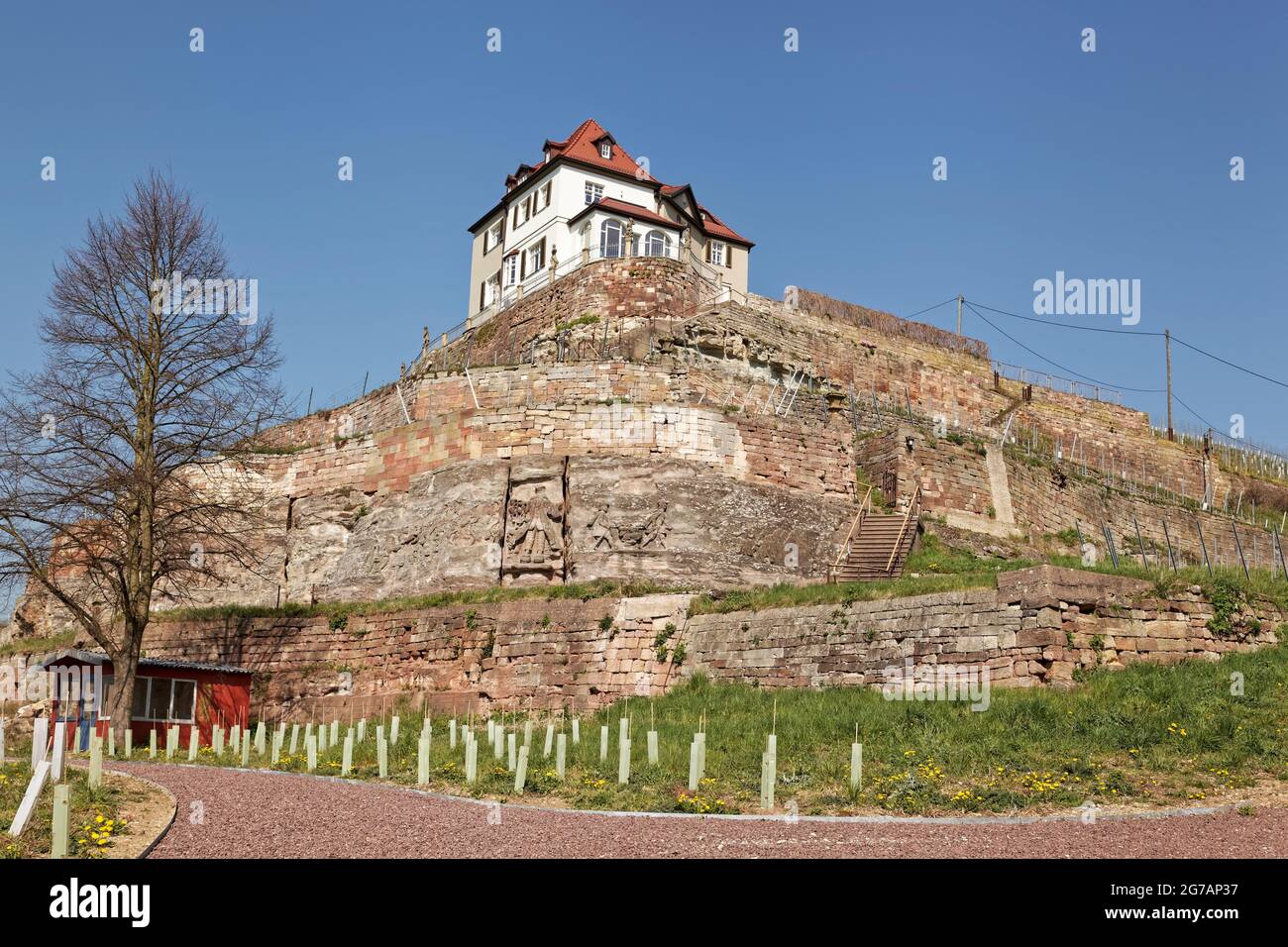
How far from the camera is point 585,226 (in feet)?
165

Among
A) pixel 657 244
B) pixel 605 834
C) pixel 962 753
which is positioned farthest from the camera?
pixel 657 244

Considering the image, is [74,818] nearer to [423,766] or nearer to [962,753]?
[423,766]

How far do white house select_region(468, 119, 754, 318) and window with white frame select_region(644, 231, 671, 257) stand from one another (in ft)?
0.13

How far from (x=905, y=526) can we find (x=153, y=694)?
1902cm

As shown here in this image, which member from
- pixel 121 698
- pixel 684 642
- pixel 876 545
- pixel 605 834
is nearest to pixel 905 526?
pixel 876 545

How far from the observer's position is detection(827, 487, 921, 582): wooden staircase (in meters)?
32.6

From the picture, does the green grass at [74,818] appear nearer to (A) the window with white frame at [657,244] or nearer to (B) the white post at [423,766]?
(B) the white post at [423,766]

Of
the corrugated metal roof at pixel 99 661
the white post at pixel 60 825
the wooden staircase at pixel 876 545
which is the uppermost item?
the wooden staircase at pixel 876 545

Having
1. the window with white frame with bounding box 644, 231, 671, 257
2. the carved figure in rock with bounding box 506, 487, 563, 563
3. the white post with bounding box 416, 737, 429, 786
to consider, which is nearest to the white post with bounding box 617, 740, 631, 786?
the white post with bounding box 416, 737, 429, 786

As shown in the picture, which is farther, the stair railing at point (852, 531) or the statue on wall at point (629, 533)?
the stair railing at point (852, 531)

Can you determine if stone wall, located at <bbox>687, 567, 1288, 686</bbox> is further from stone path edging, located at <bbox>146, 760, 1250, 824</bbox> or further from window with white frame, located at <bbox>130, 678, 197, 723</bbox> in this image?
window with white frame, located at <bbox>130, 678, 197, 723</bbox>

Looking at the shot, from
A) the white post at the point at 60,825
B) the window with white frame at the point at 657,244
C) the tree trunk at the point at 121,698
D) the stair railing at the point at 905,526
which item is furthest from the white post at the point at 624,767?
the window with white frame at the point at 657,244

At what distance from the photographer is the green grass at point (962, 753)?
16359mm

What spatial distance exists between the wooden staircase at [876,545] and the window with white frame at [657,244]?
18444 mm
